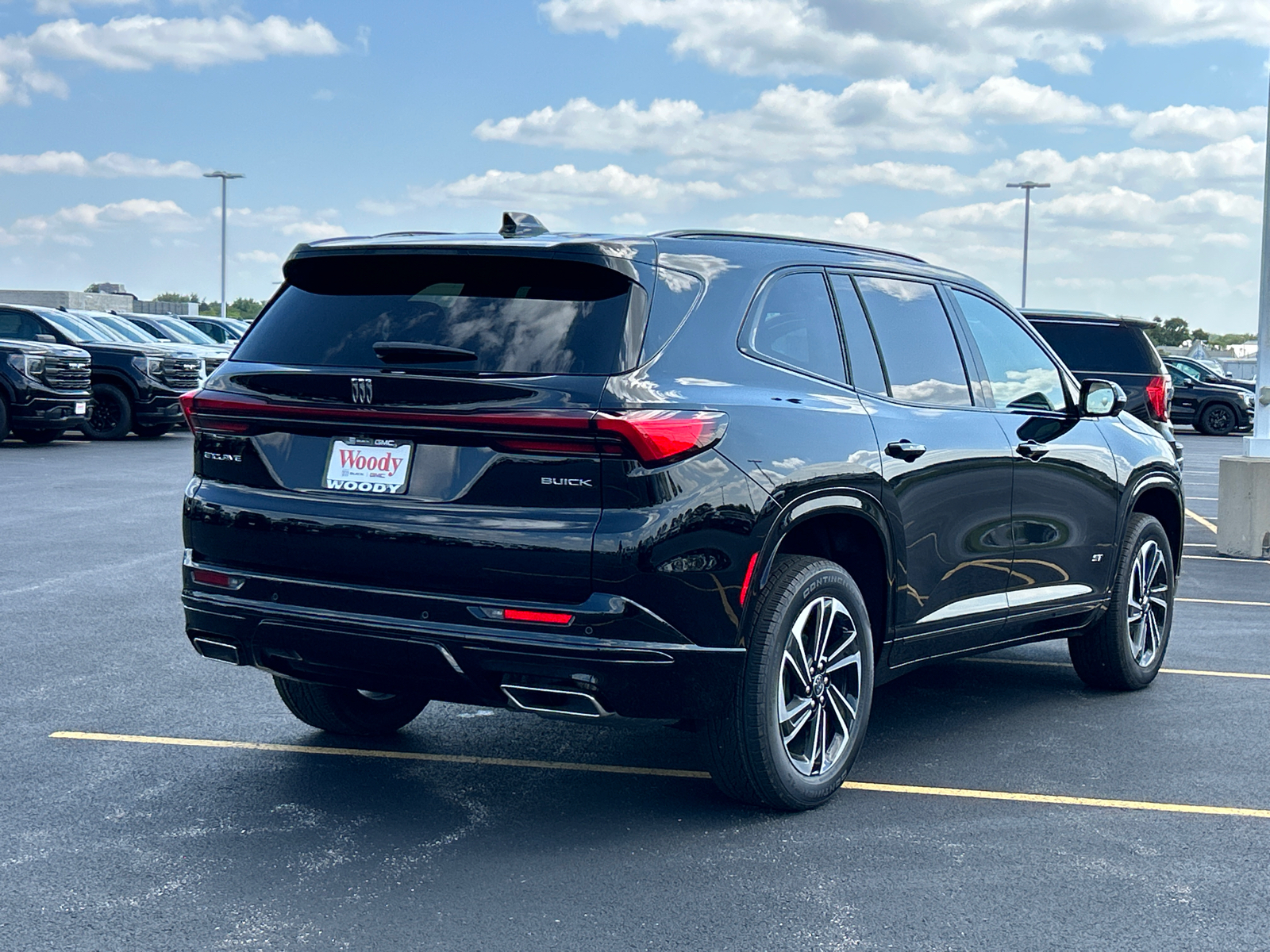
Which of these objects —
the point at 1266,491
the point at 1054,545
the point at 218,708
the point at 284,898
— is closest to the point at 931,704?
A: the point at 1054,545

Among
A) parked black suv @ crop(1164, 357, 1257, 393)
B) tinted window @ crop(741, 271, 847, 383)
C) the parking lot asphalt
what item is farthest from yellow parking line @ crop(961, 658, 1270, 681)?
parked black suv @ crop(1164, 357, 1257, 393)

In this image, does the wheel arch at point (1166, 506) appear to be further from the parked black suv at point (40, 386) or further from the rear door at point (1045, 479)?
the parked black suv at point (40, 386)

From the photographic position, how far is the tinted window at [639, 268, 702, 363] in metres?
4.59

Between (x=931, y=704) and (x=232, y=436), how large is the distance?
3.43 meters

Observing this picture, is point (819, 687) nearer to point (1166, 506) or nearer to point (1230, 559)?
point (1166, 506)

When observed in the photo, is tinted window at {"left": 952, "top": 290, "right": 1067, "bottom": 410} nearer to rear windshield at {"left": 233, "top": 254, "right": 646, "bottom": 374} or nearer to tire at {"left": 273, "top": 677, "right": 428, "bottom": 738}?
rear windshield at {"left": 233, "top": 254, "right": 646, "bottom": 374}

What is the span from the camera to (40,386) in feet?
69.4

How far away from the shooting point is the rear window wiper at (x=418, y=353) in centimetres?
458

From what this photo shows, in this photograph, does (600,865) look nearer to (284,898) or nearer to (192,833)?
(284,898)

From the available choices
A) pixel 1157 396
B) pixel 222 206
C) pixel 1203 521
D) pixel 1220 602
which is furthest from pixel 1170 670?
pixel 222 206

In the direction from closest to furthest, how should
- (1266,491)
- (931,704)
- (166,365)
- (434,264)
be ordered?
1. (434,264)
2. (931,704)
3. (1266,491)
4. (166,365)

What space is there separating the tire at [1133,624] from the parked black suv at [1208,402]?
26765 millimetres

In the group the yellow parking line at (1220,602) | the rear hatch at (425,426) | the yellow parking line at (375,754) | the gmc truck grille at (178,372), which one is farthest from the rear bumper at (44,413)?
the rear hatch at (425,426)

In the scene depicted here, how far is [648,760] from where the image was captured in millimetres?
5730
